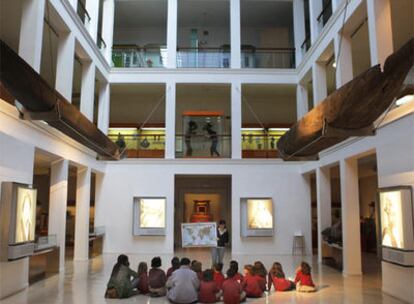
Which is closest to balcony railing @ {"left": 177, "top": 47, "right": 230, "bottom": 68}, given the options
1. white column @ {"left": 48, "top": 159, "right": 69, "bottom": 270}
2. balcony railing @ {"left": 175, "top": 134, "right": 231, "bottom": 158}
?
balcony railing @ {"left": 175, "top": 134, "right": 231, "bottom": 158}

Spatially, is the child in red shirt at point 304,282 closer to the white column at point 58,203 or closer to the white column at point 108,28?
the white column at point 58,203

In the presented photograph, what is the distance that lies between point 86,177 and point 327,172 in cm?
888

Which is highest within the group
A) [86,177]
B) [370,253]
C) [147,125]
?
Result: [147,125]

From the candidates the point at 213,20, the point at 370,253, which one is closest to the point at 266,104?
the point at 213,20

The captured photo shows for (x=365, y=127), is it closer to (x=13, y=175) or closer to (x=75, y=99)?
(x=13, y=175)

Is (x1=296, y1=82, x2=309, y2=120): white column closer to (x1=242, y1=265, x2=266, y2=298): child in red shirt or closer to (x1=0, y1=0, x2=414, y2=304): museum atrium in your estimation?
(x1=0, y1=0, x2=414, y2=304): museum atrium

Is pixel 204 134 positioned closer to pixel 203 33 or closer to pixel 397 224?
pixel 203 33

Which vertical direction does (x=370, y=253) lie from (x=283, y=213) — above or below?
below

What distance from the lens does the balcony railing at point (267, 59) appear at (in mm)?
19047

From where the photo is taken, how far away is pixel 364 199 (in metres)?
21.4

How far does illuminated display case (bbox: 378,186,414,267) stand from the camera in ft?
25.9

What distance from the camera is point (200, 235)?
37.5ft

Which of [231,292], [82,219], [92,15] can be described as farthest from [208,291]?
[92,15]

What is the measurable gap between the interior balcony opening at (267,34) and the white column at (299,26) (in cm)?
71
